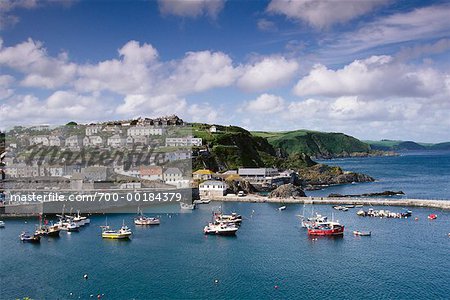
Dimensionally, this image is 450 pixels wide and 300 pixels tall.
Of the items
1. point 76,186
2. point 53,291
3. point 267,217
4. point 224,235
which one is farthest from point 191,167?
point 53,291

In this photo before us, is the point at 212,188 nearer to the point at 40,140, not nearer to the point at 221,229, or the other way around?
the point at 221,229

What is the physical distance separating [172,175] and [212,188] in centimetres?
1180

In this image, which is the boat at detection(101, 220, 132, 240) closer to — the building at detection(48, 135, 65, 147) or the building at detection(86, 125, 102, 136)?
the building at detection(48, 135, 65, 147)

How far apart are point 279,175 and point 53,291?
77125 mm

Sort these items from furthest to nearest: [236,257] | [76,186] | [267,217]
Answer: [76,186]
[267,217]
[236,257]

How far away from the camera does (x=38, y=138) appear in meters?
126

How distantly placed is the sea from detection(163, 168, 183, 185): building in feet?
109

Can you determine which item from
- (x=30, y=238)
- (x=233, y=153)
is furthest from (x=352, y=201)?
(x=233, y=153)

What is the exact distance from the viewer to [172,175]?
9681cm

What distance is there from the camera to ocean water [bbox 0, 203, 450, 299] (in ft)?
111

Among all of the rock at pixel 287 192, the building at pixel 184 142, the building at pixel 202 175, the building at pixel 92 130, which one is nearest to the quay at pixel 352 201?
the rock at pixel 287 192

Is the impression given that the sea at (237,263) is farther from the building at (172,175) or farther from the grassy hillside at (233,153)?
the grassy hillside at (233,153)

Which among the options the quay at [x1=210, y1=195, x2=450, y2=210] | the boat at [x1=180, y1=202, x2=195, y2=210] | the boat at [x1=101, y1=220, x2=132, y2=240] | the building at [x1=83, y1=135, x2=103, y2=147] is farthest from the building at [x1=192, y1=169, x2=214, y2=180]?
the boat at [x1=101, y1=220, x2=132, y2=240]

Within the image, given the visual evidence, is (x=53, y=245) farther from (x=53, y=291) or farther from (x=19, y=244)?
(x=53, y=291)
